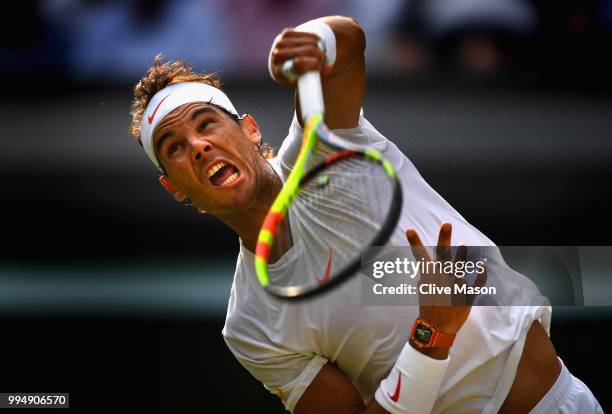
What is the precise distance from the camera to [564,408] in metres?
2.56

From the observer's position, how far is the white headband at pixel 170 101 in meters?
2.86

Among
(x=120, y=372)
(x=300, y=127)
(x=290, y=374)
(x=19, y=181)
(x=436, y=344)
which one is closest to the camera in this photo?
(x=436, y=344)

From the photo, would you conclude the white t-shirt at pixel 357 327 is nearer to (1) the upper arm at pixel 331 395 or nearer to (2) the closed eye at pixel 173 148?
(1) the upper arm at pixel 331 395

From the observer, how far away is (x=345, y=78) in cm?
247

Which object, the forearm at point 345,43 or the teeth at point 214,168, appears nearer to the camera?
the forearm at point 345,43

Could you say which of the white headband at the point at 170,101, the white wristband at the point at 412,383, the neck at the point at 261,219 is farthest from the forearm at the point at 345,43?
the white wristband at the point at 412,383

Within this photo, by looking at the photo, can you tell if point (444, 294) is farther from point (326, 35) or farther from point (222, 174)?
point (222, 174)

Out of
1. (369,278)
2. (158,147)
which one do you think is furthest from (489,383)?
(158,147)

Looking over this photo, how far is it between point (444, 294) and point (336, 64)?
2.05 ft

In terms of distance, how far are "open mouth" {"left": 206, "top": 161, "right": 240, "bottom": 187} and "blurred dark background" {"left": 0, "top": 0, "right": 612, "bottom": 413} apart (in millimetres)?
1477

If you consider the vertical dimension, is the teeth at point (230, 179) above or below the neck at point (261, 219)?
above

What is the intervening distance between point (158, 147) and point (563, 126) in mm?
2181

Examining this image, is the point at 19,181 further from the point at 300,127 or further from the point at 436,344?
the point at 436,344

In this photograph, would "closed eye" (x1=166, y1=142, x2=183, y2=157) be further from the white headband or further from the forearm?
the forearm
